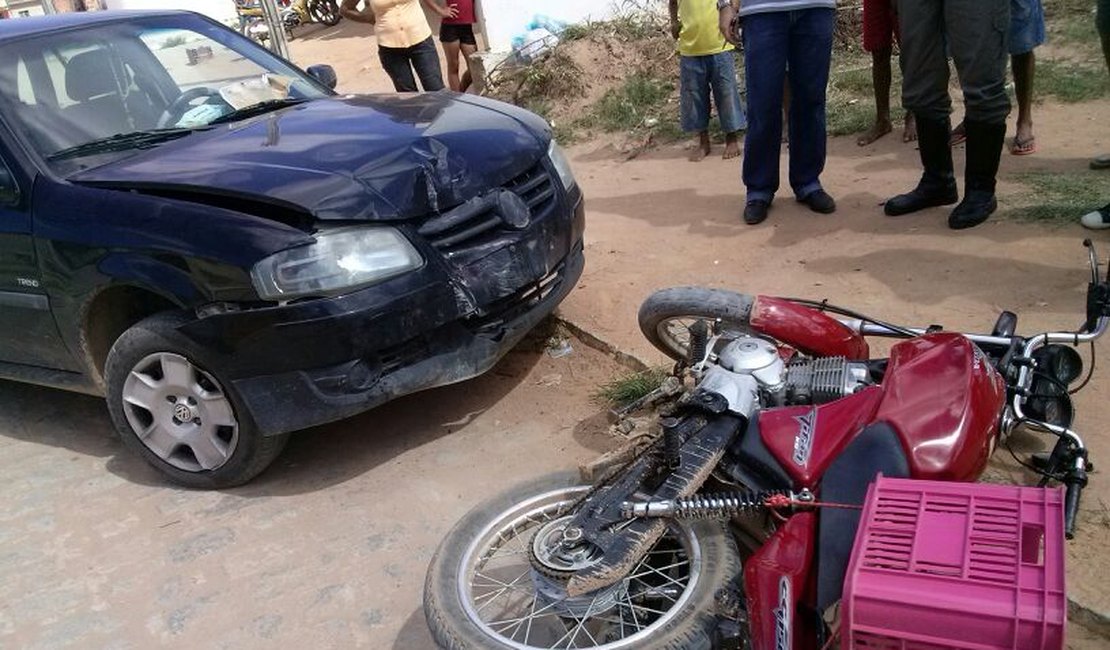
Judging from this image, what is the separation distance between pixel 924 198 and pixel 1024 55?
1.31m

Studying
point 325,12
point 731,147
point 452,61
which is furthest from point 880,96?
point 325,12

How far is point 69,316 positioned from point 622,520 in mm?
2625

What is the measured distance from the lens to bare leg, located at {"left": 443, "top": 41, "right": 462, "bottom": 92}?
933 cm

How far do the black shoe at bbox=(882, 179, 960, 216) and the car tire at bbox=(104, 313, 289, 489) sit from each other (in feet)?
11.3

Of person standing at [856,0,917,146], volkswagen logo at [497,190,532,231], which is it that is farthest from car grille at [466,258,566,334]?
person standing at [856,0,917,146]

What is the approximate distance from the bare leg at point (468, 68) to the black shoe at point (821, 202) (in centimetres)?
498

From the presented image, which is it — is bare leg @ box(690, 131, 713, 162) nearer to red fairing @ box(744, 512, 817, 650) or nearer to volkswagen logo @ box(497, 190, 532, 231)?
volkswagen logo @ box(497, 190, 532, 231)

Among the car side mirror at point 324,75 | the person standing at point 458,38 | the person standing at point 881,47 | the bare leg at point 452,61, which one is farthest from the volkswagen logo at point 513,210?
the bare leg at point 452,61

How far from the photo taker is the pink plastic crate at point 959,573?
1592 mm

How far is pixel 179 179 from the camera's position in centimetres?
347

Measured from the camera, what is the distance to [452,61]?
945cm

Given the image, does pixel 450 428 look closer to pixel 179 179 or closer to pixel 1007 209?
pixel 179 179

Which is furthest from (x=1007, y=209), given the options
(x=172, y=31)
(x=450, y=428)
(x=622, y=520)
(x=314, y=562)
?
(x=172, y=31)

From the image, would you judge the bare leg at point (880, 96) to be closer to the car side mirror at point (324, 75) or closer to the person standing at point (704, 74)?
the person standing at point (704, 74)
